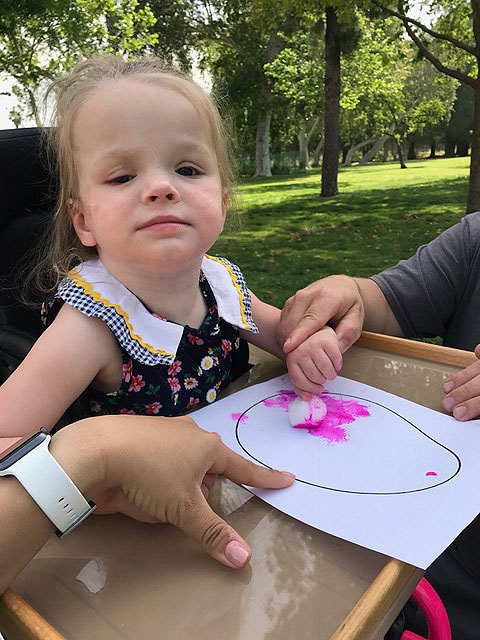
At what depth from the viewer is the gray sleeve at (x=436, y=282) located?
1479mm

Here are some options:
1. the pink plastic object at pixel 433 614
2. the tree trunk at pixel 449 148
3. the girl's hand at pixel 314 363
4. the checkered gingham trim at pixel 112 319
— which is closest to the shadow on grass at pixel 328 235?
the girl's hand at pixel 314 363

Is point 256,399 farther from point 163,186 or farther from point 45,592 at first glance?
point 45,592

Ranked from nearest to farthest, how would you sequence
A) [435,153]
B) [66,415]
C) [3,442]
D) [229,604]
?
[229,604] → [3,442] → [66,415] → [435,153]

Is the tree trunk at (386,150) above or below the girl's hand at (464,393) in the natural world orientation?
below

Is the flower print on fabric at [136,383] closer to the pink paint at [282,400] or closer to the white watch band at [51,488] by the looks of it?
the pink paint at [282,400]

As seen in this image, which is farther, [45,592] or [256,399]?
[256,399]

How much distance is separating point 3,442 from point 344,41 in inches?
427

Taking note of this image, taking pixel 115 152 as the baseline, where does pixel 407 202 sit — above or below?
below

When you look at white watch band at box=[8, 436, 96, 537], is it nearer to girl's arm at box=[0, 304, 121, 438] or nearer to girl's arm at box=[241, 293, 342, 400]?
girl's arm at box=[0, 304, 121, 438]

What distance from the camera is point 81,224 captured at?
3.81 feet

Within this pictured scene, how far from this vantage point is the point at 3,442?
0.83 metres

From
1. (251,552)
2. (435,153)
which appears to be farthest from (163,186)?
(435,153)

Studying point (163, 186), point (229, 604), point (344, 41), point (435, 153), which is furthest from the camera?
point (435, 153)

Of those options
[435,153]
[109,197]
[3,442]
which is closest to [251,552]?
[3,442]
